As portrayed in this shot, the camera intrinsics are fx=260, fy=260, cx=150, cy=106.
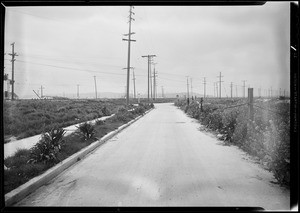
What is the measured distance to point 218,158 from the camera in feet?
23.9

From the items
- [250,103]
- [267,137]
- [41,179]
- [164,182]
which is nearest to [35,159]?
[41,179]

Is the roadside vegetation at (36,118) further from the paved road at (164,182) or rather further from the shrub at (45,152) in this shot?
the paved road at (164,182)

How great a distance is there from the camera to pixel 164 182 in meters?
5.22

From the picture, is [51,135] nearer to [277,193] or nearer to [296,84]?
[277,193]

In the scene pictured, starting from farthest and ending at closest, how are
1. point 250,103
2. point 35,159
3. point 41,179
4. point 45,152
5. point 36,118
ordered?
1. point 36,118
2. point 250,103
3. point 45,152
4. point 35,159
5. point 41,179

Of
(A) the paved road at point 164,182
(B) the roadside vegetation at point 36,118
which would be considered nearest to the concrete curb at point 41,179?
(A) the paved road at point 164,182

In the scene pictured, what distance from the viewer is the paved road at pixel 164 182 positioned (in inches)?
168

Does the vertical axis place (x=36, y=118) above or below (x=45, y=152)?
above

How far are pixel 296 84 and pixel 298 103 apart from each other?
0.25m

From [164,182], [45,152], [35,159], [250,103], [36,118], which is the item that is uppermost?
[250,103]

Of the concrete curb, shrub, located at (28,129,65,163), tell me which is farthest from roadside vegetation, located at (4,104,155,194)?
the concrete curb

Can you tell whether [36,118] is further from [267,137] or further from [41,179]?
[267,137]

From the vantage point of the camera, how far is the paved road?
4262 mm

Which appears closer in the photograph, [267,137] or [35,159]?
[35,159]
